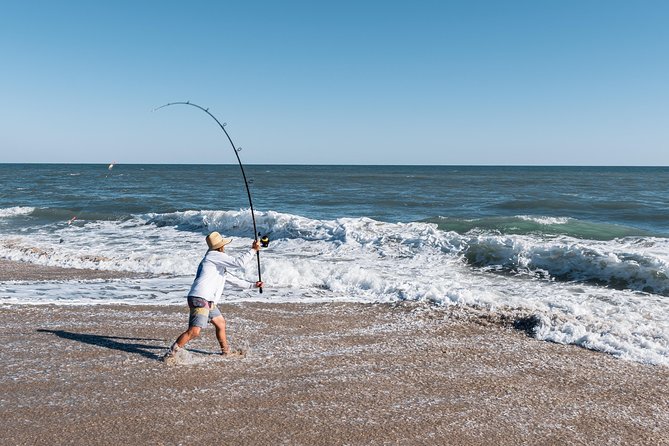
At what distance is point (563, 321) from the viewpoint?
686cm

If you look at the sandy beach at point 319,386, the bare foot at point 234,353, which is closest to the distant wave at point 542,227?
the sandy beach at point 319,386

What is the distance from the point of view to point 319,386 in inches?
195

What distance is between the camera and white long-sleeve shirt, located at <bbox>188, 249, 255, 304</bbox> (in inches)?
209

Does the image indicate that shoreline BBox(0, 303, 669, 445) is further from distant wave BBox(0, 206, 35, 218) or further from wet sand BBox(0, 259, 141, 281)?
distant wave BBox(0, 206, 35, 218)

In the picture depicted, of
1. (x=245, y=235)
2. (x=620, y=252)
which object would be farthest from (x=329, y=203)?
(x=620, y=252)

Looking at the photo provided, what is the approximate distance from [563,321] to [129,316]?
18.6 feet

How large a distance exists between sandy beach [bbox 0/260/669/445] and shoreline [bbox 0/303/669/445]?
0.05 ft

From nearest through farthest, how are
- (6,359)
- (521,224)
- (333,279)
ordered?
(6,359) → (333,279) → (521,224)

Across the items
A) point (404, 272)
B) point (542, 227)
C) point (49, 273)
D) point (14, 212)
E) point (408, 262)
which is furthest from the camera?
point (14, 212)

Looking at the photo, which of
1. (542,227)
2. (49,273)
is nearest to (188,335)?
(49,273)

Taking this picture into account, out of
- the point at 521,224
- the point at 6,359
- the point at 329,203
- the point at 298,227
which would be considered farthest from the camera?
the point at 329,203

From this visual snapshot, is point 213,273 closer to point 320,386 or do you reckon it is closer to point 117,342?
point 320,386

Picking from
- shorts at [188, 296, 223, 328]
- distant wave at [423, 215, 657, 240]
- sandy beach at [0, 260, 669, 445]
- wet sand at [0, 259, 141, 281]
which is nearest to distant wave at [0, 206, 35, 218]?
wet sand at [0, 259, 141, 281]

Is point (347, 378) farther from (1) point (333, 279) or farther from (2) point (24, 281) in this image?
(2) point (24, 281)
